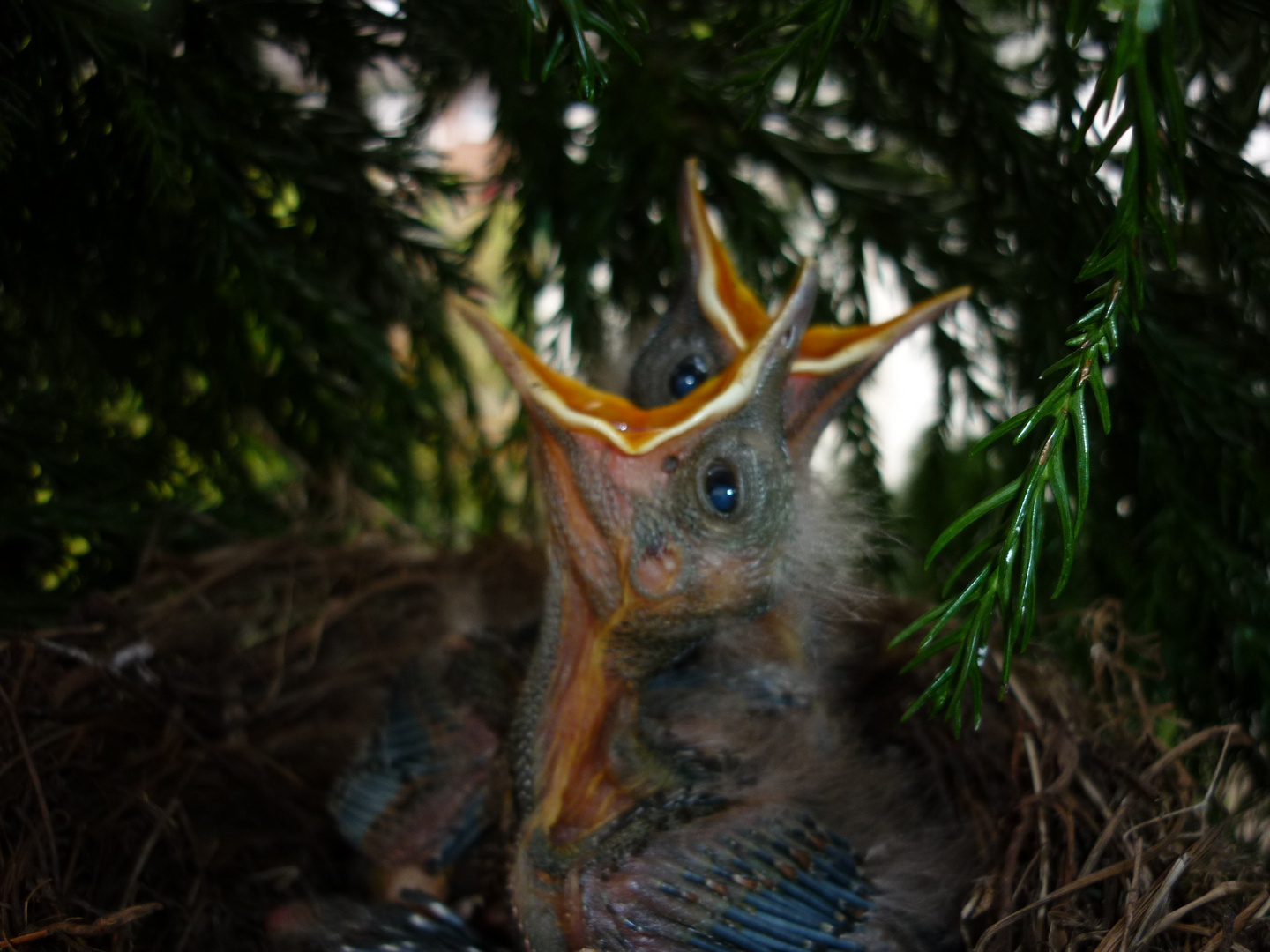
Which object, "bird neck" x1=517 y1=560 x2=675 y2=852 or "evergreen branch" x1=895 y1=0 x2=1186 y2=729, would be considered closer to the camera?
"evergreen branch" x1=895 y1=0 x2=1186 y2=729

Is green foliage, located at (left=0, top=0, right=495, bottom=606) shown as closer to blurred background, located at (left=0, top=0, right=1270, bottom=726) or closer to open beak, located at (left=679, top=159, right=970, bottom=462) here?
blurred background, located at (left=0, top=0, right=1270, bottom=726)

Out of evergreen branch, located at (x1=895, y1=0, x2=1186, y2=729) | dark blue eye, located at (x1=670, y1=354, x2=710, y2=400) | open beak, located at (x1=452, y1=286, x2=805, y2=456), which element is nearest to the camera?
evergreen branch, located at (x1=895, y1=0, x2=1186, y2=729)

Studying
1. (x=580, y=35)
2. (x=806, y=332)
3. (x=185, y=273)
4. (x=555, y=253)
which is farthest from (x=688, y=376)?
(x=185, y=273)

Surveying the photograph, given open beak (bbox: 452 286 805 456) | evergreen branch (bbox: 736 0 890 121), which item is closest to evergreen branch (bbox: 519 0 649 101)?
evergreen branch (bbox: 736 0 890 121)

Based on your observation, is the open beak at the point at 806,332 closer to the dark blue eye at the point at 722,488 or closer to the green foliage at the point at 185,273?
the dark blue eye at the point at 722,488

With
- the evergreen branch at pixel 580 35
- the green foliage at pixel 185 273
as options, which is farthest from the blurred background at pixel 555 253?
the evergreen branch at pixel 580 35

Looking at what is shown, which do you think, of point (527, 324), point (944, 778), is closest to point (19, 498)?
point (527, 324)

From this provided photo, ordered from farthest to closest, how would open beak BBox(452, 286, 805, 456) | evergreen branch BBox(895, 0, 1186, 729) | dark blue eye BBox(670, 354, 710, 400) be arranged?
dark blue eye BBox(670, 354, 710, 400) → open beak BBox(452, 286, 805, 456) → evergreen branch BBox(895, 0, 1186, 729)
